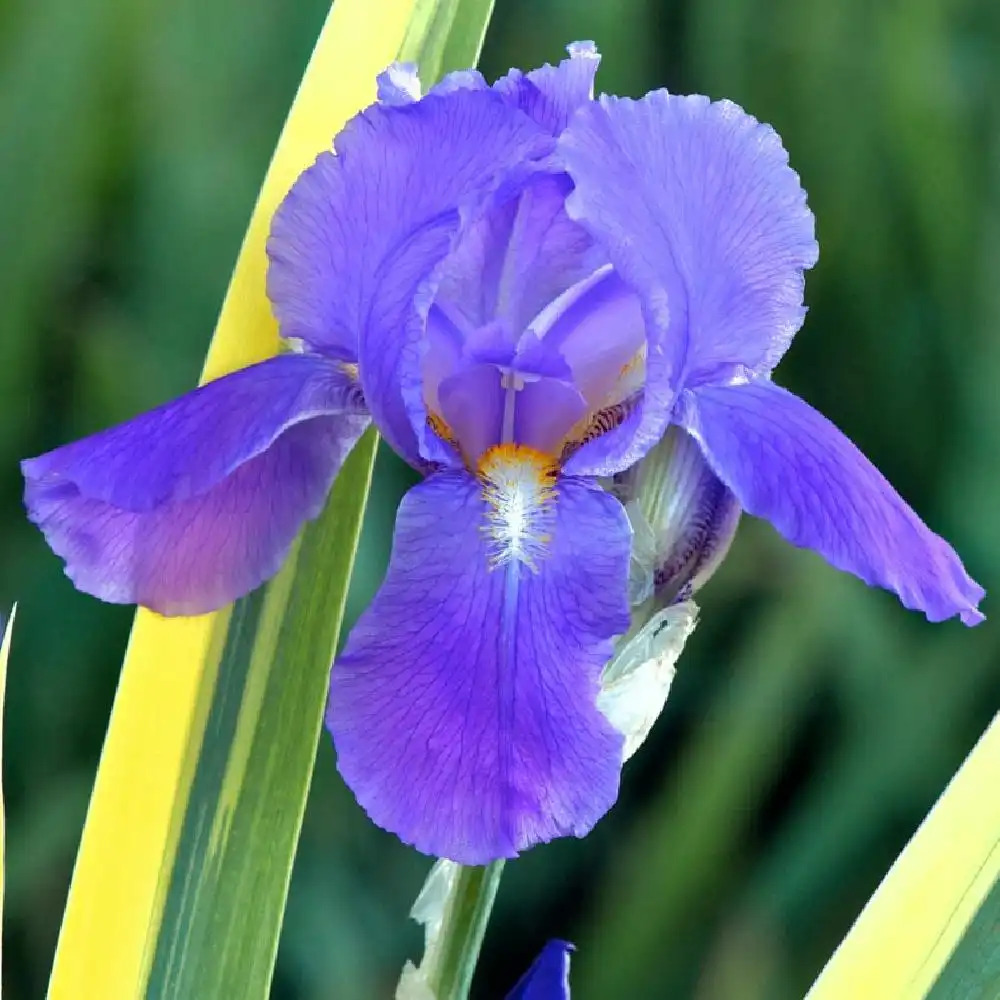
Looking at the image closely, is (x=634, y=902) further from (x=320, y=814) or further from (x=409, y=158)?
(x=409, y=158)

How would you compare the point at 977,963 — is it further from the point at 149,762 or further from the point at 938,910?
the point at 149,762

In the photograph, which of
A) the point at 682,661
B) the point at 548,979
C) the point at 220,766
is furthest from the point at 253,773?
the point at 682,661

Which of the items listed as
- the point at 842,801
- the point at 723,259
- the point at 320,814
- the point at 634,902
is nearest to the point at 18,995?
the point at 320,814

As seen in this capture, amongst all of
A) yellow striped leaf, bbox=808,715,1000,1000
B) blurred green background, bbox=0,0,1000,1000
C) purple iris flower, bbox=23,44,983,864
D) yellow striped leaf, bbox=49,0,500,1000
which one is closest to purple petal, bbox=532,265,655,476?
purple iris flower, bbox=23,44,983,864

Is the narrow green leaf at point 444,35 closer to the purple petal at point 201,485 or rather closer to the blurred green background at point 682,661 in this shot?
the purple petal at point 201,485

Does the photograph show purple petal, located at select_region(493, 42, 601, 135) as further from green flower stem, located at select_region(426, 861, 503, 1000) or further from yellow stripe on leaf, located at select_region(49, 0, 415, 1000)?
green flower stem, located at select_region(426, 861, 503, 1000)
